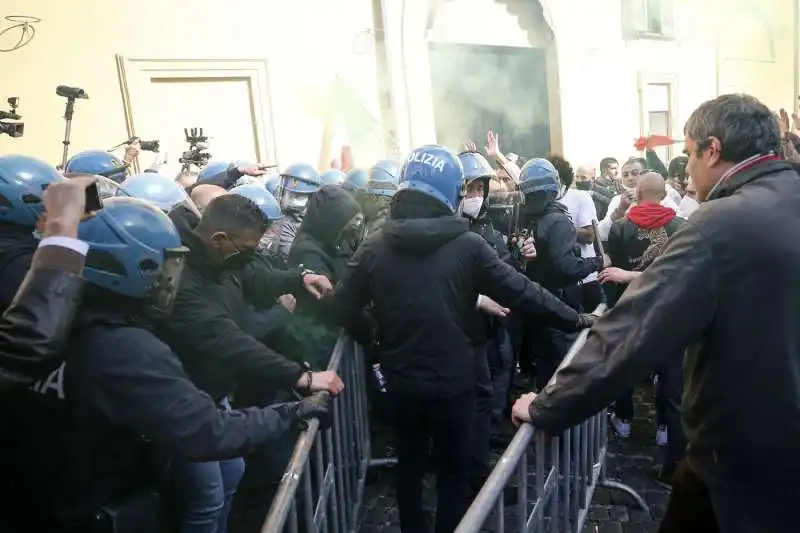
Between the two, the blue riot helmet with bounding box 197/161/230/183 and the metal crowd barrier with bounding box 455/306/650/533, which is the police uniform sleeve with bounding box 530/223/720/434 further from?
the blue riot helmet with bounding box 197/161/230/183

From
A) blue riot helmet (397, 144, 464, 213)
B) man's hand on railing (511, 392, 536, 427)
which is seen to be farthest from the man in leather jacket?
blue riot helmet (397, 144, 464, 213)

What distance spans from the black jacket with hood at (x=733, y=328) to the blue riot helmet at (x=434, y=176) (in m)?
1.37

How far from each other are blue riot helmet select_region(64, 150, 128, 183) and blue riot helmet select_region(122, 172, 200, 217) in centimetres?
60

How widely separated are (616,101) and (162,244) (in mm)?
14973

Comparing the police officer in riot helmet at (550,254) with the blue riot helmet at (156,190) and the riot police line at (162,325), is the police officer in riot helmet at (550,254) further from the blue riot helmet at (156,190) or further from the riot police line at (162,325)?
the blue riot helmet at (156,190)

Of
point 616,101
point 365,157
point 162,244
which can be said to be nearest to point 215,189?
point 162,244

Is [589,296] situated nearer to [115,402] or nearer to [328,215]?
[328,215]

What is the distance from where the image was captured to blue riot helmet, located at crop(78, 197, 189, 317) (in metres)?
1.92

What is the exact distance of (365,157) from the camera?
33.2ft

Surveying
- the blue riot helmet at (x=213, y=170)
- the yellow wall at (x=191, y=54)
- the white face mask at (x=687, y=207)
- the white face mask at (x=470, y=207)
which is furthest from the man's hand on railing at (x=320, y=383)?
the yellow wall at (x=191, y=54)

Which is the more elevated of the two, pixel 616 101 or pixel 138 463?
pixel 616 101

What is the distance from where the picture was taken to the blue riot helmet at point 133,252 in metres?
1.92

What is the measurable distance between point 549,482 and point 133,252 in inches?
70.5

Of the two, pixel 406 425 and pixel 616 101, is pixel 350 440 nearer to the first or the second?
pixel 406 425
